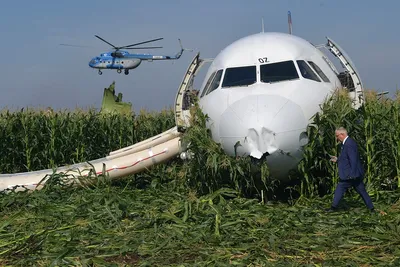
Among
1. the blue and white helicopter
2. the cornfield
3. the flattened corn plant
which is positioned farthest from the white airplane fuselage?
the blue and white helicopter

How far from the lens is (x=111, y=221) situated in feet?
28.5

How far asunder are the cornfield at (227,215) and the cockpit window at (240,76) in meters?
0.80

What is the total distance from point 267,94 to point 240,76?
42.0 inches

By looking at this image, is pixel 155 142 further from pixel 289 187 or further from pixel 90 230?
pixel 90 230

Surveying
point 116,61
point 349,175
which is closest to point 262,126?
point 349,175

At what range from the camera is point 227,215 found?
852cm

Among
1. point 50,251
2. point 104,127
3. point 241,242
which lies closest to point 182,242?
point 241,242

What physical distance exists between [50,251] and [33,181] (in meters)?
6.38

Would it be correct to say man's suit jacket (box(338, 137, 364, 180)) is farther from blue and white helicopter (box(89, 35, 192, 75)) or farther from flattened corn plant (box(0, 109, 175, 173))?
blue and white helicopter (box(89, 35, 192, 75))

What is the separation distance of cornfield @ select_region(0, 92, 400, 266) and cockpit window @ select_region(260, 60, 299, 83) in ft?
2.77

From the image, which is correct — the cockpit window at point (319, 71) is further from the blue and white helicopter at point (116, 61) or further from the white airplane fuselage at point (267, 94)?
the blue and white helicopter at point (116, 61)

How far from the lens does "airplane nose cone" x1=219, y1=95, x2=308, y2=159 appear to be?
29.8 feet

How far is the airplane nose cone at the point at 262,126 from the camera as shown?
908cm

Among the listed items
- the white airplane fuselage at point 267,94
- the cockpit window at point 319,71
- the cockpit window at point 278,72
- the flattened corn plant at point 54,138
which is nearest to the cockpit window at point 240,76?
the white airplane fuselage at point 267,94
